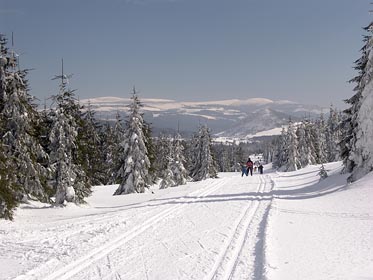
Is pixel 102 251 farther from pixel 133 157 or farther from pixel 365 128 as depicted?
pixel 133 157

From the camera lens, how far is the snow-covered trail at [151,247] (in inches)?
307

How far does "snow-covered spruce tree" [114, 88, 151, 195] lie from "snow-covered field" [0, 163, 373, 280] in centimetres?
1704

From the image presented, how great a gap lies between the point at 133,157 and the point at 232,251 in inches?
996

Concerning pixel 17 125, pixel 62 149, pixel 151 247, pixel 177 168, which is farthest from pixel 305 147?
pixel 151 247

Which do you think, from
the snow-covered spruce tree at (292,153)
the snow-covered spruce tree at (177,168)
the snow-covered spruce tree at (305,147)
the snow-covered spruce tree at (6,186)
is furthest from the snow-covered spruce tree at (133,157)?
the snow-covered spruce tree at (305,147)

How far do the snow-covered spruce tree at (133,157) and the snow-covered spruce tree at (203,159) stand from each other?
23044 mm

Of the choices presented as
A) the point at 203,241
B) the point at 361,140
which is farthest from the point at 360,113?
the point at 203,241

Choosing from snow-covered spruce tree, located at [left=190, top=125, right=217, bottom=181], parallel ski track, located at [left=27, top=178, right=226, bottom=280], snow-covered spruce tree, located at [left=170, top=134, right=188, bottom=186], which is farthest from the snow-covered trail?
snow-covered spruce tree, located at [left=190, top=125, right=217, bottom=181]

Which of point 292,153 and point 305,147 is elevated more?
point 305,147

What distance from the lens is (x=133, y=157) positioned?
3366 centimetres

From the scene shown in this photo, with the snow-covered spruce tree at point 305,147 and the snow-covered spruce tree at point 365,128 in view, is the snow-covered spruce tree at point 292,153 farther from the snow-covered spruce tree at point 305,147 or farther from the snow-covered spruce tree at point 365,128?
the snow-covered spruce tree at point 365,128

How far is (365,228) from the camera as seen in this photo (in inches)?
446

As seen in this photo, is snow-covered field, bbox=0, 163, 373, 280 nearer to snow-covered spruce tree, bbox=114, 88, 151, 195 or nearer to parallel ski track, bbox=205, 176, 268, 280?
parallel ski track, bbox=205, 176, 268, 280

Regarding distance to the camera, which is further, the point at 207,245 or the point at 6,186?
the point at 6,186
